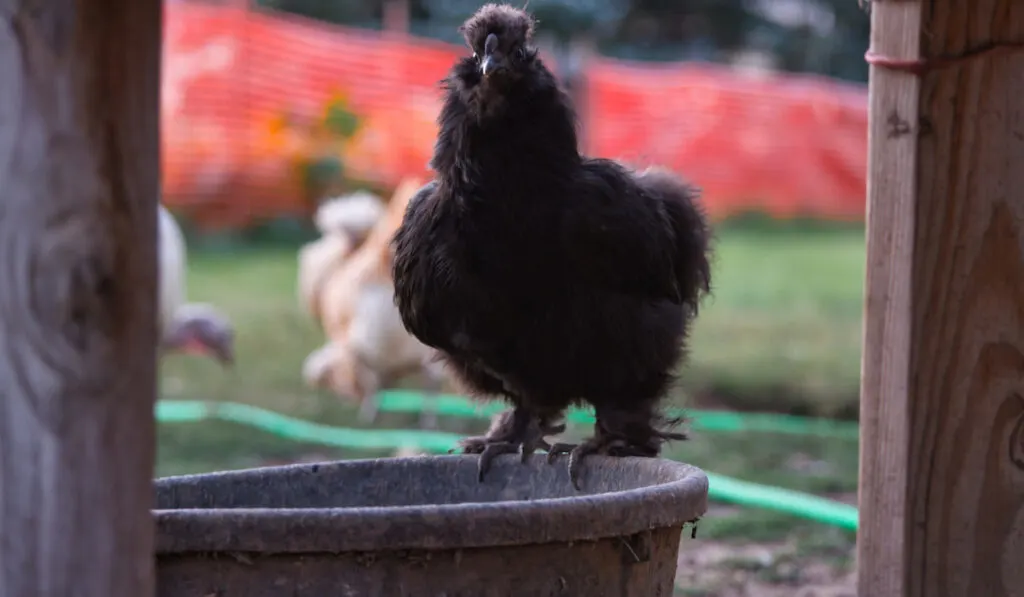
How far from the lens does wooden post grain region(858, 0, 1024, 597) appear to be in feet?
7.52

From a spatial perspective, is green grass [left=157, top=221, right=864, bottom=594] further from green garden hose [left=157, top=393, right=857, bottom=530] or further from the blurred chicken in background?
the blurred chicken in background

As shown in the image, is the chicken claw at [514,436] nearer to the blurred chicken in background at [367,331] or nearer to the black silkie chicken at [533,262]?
the black silkie chicken at [533,262]

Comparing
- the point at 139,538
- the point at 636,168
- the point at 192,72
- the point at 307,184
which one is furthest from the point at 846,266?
the point at 139,538

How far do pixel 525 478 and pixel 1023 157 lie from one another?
1.27m

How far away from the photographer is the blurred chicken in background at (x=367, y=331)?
324 inches

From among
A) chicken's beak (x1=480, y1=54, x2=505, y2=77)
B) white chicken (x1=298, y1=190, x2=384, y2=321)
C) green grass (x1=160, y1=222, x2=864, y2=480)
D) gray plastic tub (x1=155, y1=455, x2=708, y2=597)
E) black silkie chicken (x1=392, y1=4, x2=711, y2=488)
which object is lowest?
green grass (x1=160, y1=222, x2=864, y2=480)

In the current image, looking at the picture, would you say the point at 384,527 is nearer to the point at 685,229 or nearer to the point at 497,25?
the point at 497,25

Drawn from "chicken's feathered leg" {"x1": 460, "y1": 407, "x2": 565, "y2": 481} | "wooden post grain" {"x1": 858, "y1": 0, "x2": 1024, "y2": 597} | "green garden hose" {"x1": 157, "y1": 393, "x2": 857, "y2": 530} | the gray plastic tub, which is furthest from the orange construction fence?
the gray plastic tub

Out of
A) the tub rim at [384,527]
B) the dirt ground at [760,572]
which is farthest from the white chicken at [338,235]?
the tub rim at [384,527]

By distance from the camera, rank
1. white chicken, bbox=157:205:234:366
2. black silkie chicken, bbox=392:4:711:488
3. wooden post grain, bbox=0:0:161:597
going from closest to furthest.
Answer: wooden post grain, bbox=0:0:161:597
black silkie chicken, bbox=392:4:711:488
white chicken, bbox=157:205:234:366

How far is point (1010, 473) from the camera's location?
7.52 feet

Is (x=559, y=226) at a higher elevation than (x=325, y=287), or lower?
higher

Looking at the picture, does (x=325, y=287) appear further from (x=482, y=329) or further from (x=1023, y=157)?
(x=1023, y=157)

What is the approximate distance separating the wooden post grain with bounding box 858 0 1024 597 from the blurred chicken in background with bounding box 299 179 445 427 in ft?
18.5
